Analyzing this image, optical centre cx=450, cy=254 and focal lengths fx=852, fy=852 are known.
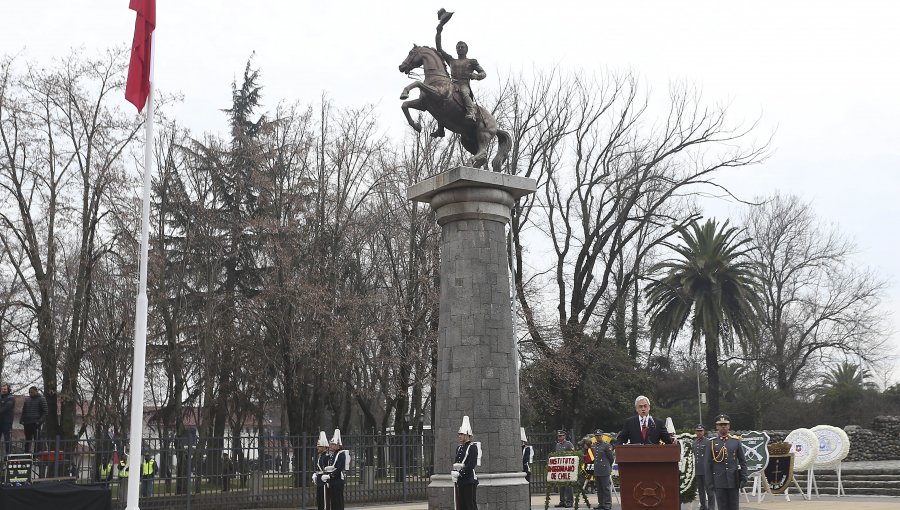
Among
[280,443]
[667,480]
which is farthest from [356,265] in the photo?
[667,480]

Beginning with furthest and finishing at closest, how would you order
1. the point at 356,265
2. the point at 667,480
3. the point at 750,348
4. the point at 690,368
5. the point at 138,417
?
the point at 690,368 → the point at 750,348 → the point at 356,265 → the point at 138,417 → the point at 667,480

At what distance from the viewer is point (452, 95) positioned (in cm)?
1652

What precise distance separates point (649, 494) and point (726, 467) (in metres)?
5.33

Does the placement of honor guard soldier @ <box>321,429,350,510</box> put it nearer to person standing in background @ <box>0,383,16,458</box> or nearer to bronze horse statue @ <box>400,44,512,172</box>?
bronze horse statue @ <box>400,44,512,172</box>

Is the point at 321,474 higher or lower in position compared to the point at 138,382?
lower

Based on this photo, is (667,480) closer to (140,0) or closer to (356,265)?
(140,0)

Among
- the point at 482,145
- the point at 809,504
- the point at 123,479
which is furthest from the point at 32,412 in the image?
the point at 809,504

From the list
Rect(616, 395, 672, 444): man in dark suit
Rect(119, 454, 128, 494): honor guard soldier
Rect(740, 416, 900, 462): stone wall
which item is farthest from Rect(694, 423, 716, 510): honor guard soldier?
Rect(740, 416, 900, 462): stone wall

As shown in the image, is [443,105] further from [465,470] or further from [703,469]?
[703,469]

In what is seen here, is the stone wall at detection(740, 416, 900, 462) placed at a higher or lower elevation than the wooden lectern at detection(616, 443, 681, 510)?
lower

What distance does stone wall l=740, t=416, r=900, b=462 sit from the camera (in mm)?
35812

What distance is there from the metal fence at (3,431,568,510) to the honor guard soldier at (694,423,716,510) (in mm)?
8975

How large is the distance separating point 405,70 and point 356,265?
16.7 meters

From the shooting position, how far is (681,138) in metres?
38.3
